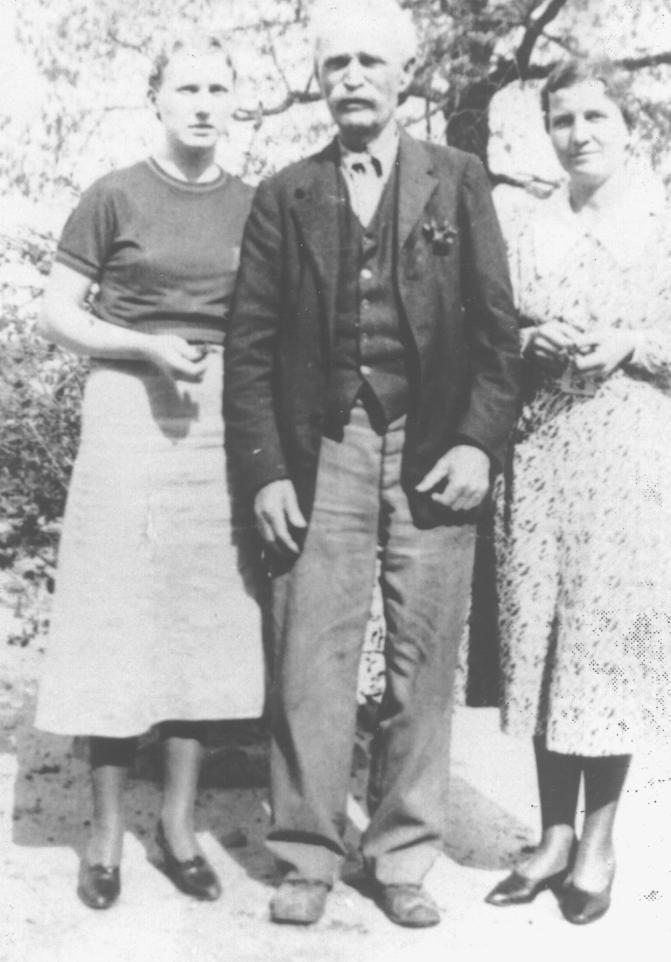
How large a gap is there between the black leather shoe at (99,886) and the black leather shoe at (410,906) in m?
0.67

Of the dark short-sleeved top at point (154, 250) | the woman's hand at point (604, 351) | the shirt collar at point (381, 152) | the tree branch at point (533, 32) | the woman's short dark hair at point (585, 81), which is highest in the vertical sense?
the tree branch at point (533, 32)

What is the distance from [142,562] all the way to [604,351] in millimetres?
1225

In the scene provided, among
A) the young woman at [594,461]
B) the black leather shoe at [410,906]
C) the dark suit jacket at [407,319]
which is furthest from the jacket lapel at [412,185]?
the black leather shoe at [410,906]

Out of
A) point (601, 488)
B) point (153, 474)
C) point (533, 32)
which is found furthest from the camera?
point (533, 32)

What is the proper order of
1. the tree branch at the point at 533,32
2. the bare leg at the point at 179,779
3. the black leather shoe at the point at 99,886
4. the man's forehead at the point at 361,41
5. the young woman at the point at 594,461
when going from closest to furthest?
the man's forehead at the point at 361,41 < the young woman at the point at 594,461 < the black leather shoe at the point at 99,886 < the bare leg at the point at 179,779 < the tree branch at the point at 533,32

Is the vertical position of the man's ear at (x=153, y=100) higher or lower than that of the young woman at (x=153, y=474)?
higher

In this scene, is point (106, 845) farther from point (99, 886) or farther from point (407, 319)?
point (407, 319)

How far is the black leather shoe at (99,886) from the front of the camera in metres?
3.05

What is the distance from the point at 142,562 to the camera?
Answer: 307cm

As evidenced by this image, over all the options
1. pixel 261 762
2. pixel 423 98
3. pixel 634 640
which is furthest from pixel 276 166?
pixel 634 640

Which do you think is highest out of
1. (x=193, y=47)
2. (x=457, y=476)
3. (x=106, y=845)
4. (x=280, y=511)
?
(x=193, y=47)

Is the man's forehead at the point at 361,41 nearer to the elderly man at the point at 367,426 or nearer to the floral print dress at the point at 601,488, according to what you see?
the elderly man at the point at 367,426

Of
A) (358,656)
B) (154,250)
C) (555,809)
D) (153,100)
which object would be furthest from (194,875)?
(153,100)

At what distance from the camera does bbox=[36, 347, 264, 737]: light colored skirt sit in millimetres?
3059
